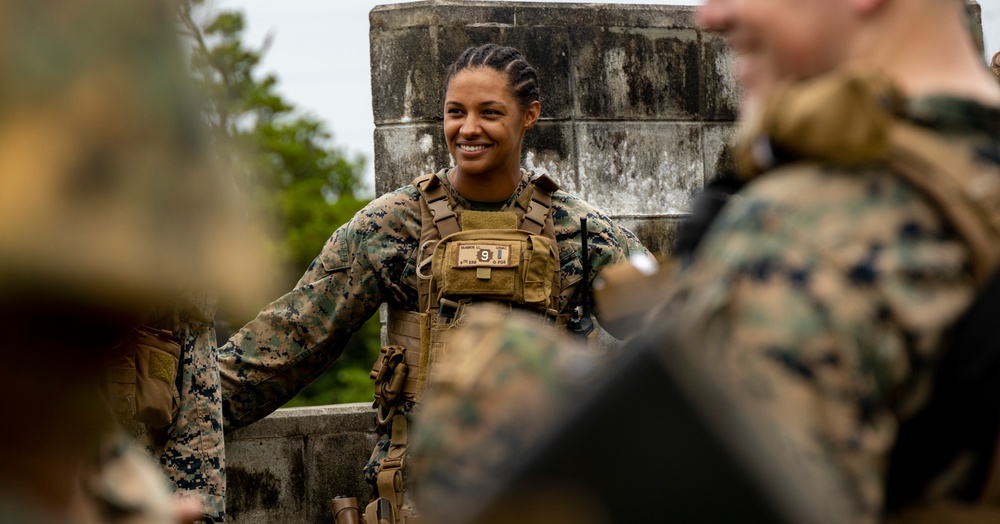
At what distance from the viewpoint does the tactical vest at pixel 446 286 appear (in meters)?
4.13

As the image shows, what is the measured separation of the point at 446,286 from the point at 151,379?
96cm

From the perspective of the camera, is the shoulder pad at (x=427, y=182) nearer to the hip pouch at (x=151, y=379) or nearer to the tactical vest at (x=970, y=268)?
the hip pouch at (x=151, y=379)

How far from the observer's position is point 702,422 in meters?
1.02

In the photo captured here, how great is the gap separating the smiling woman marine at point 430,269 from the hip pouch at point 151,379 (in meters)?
0.40

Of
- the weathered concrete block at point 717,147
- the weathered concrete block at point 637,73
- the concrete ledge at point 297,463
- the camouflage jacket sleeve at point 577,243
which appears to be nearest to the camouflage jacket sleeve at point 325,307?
the camouflage jacket sleeve at point 577,243

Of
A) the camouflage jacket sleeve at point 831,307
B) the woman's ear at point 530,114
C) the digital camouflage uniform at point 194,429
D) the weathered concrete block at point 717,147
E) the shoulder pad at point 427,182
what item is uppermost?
the woman's ear at point 530,114

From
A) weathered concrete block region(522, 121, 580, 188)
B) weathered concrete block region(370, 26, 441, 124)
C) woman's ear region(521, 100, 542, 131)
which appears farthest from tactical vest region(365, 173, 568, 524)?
weathered concrete block region(522, 121, 580, 188)

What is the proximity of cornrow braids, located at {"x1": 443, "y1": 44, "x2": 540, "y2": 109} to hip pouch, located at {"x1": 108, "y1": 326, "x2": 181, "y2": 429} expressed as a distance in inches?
54.6

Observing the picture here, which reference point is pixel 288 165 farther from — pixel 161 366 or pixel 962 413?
pixel 962 413

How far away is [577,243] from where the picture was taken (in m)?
4.34

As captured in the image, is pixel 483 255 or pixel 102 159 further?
pixel 483 255

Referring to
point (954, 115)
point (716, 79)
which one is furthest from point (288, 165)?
point (954, 115)

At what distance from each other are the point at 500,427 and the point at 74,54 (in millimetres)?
528

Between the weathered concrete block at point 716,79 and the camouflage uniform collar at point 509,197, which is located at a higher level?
the weathered concrete block at point 716,79
